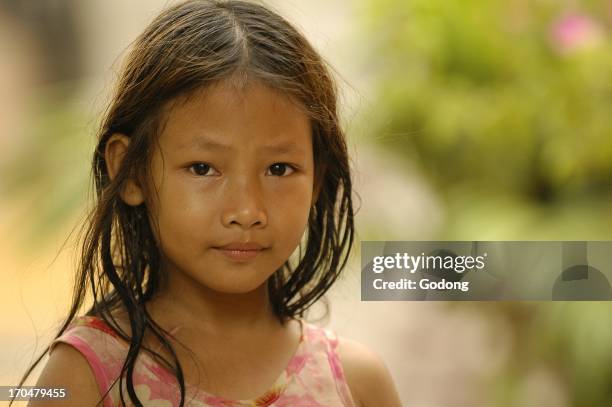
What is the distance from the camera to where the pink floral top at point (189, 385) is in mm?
960

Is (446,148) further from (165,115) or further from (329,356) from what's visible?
(165,115)

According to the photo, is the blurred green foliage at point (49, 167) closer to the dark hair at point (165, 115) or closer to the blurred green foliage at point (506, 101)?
the dark hair at point (165, 115)

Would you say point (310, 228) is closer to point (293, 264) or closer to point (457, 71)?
point (293, 264)

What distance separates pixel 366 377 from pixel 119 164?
0.34m

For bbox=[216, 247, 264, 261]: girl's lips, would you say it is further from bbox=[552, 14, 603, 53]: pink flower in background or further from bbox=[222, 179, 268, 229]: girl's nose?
bbox=[552, 14, 603, 53]: pink flower in background

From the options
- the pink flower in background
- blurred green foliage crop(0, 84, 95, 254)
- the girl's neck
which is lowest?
the girl's neck

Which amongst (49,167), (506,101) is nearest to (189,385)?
(49,167)

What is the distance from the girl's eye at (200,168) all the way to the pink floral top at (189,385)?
18cm

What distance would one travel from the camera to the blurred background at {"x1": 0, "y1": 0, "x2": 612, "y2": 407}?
1.35 m

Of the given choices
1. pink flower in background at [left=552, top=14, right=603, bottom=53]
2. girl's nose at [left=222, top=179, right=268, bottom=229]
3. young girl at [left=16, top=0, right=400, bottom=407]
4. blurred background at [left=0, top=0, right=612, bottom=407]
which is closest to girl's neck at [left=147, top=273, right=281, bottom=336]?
young girl at [left=16, top=0, right=400, bottom=407]

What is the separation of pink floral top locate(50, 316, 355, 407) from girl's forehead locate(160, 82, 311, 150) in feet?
0.65

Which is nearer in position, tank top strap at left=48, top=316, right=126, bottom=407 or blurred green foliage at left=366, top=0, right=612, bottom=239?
tank top strap at left=48, top=316, right=126, bottom=407

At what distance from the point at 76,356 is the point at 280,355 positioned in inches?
8.3

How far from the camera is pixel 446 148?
147cm
